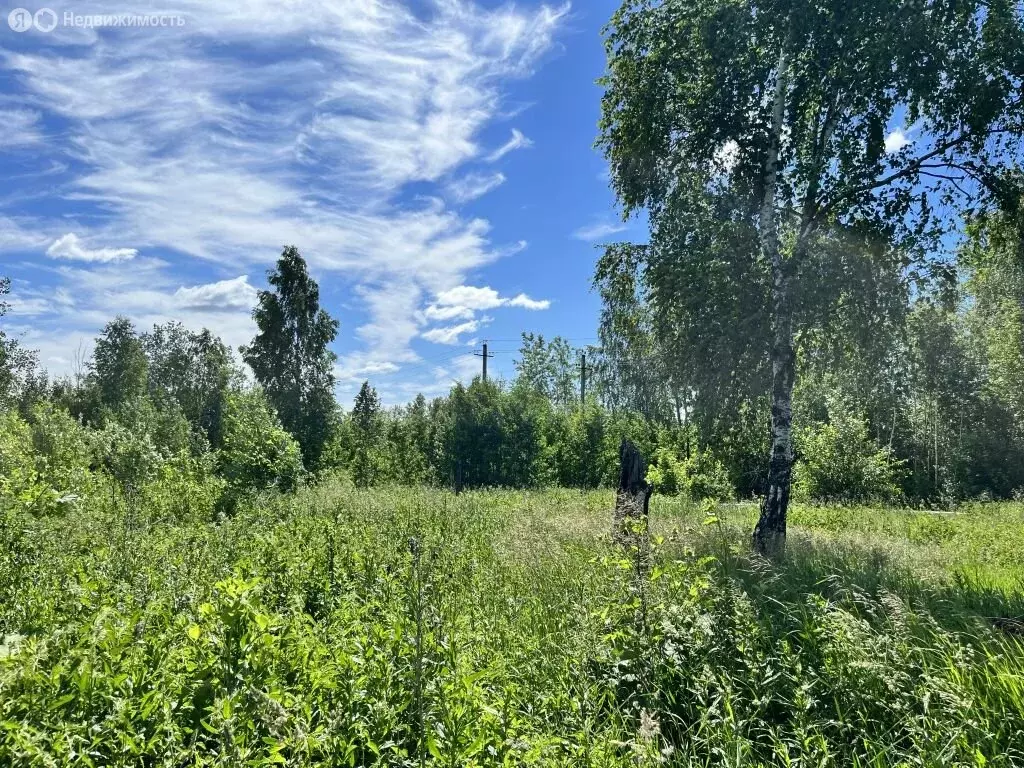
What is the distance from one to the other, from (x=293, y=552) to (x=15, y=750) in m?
3.97

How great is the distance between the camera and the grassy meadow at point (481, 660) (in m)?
2.43

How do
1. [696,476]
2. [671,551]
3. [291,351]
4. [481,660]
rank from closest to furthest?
[481,660] → [671,551] → [696,476] → [291,351]

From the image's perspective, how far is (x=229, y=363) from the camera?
49.8 metres

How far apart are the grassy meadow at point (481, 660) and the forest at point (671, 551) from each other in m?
0.03

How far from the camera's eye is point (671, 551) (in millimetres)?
7238

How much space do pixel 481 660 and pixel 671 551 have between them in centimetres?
415

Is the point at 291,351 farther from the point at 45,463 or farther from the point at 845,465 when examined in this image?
the point at 845,465

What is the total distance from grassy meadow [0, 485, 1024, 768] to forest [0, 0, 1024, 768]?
0.03 metres

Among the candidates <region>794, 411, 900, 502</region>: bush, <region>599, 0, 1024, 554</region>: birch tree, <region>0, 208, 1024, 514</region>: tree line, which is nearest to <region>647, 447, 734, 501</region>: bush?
<region>0, 208, 1024, 514</region>: tree line

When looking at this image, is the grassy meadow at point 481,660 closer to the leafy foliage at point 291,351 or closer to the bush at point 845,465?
the bush at point 845,465

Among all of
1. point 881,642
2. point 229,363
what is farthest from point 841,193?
point 229,363

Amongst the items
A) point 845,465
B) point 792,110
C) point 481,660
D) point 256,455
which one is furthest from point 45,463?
point 845,465

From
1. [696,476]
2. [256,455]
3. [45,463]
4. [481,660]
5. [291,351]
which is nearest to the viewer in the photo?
[481,660]

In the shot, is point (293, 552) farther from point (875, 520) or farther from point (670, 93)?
point (875, 520)
